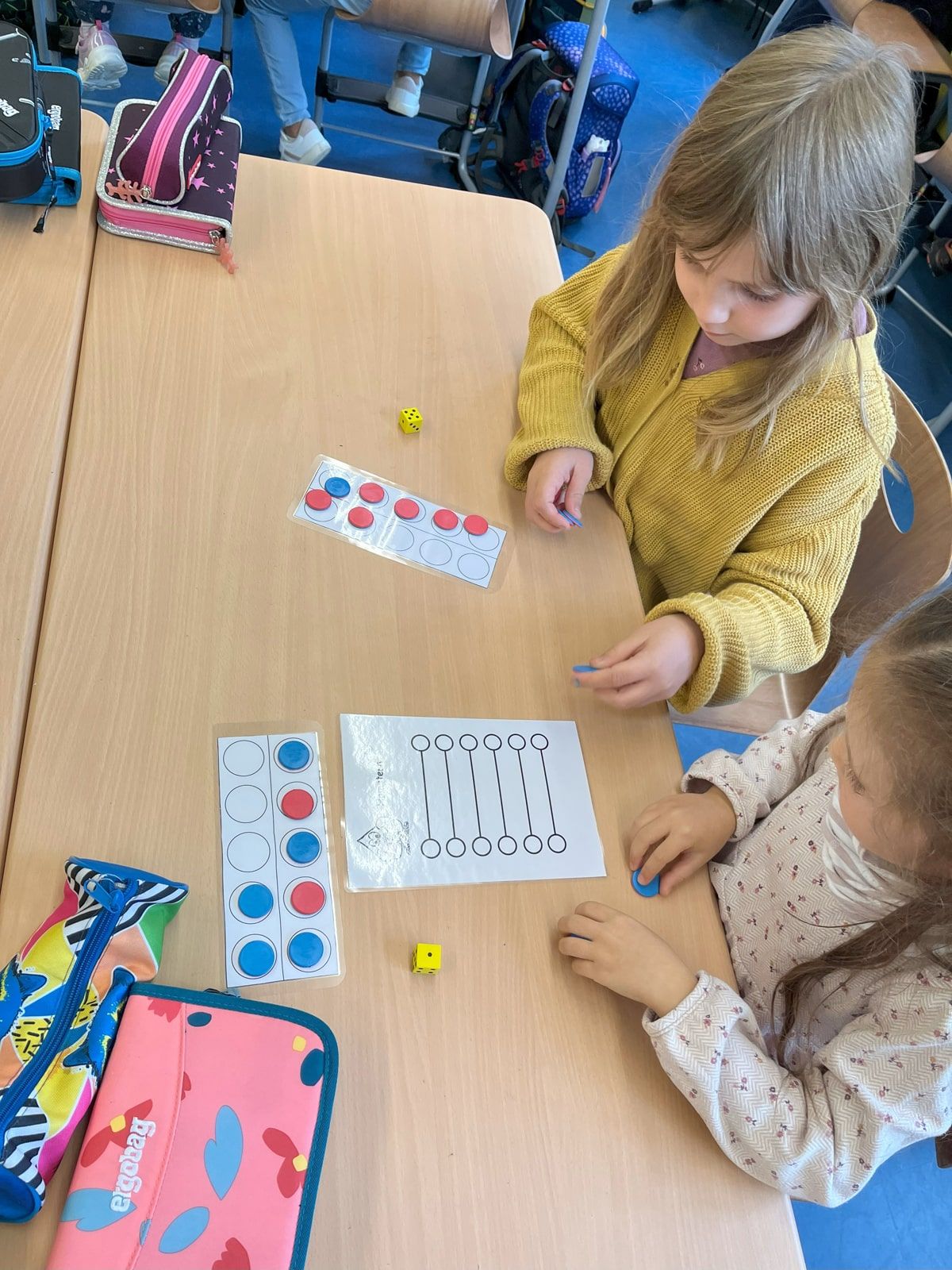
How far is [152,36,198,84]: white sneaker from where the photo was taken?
7.47 feet

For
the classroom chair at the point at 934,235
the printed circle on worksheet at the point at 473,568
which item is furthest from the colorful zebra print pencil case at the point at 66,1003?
the classroom chair at the point at 934,235

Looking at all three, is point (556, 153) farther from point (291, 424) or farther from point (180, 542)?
point (180, 542)

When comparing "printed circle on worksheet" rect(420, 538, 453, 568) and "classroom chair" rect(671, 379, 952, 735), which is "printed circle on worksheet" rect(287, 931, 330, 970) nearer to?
"printed circle on worksheet" rect(420, 538, 453, 568)

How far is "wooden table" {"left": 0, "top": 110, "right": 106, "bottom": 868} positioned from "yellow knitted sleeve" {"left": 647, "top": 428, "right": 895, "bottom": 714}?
1.89 ft

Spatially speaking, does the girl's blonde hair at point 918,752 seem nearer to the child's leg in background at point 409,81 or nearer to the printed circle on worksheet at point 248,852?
the printed circle on worksheet at point 248,852

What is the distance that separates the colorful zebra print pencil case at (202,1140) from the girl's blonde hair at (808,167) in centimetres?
72

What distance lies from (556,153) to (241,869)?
87.6 inches

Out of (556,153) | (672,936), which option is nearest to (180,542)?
(672,936)

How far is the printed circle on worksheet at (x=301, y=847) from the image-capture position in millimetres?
717

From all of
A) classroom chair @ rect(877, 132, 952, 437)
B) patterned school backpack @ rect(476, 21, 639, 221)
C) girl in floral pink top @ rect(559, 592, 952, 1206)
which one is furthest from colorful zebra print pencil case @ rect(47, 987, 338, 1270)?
patterned school backpack @ rect(476, 21, 639, 221)

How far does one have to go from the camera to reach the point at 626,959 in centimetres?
70

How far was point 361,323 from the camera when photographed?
1.06 meters

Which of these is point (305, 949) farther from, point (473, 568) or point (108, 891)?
point (473, 568)

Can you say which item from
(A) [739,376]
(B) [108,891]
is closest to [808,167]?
(A) [739,376]
